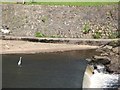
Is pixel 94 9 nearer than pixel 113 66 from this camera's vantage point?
No

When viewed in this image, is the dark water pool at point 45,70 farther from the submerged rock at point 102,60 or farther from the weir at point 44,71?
the submerged rock at point 102,60

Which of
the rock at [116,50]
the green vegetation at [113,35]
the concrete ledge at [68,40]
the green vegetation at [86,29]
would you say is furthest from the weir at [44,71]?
the green vegetation at [113,35]

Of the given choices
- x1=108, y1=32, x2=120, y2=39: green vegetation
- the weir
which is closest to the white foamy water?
the weir

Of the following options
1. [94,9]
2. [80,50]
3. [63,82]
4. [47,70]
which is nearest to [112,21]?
[94,9]

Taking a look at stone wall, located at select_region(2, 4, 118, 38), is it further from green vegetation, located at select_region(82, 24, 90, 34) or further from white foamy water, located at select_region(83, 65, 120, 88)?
white foamy water, located at select_region(83, 65, 120, 88)

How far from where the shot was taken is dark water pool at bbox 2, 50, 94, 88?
4306cm

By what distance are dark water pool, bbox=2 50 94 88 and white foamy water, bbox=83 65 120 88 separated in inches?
51.7

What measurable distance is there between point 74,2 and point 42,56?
50.5 feet

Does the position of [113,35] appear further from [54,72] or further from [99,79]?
[99,79]

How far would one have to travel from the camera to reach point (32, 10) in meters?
65.8

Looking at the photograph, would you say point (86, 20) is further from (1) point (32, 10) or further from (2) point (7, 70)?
(2) point (7, 70)

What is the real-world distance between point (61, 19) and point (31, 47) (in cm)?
869

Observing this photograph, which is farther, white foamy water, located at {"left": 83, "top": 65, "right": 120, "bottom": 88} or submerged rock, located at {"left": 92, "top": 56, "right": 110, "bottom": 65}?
submerged rock, located at {"left": 92, "top": 56, "right": 110, "bottom": 65}

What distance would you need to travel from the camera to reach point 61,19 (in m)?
65.5
